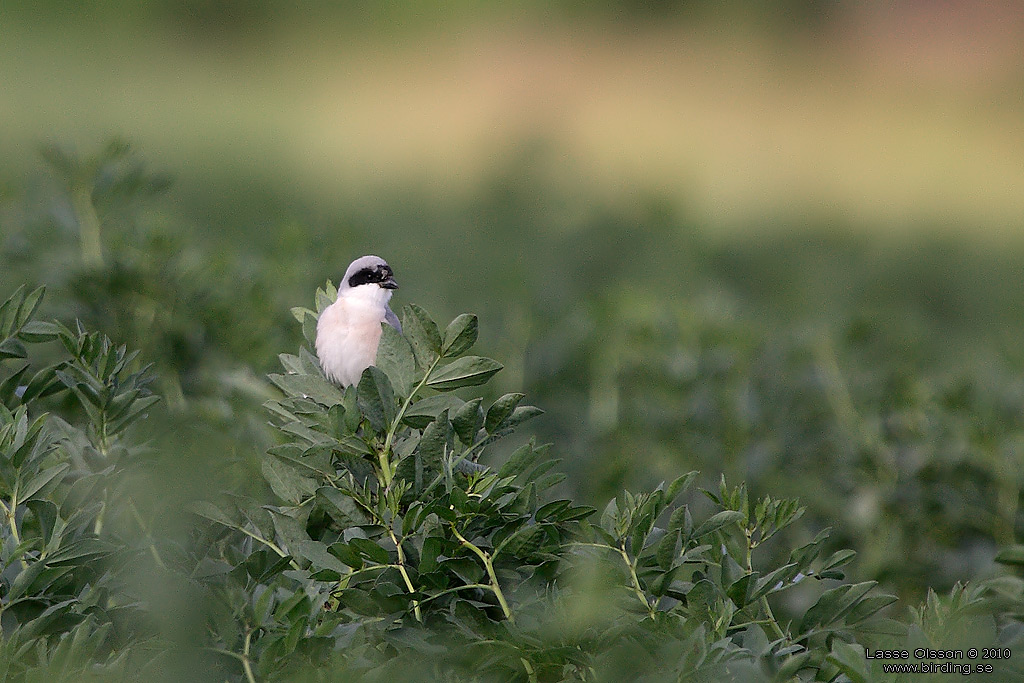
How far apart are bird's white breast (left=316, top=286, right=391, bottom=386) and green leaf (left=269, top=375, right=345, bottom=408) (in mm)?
421

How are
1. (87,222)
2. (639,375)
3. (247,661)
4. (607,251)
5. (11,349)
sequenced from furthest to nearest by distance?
(607,251) < (639,375) < (87,222) < (11,349) < (247,661)

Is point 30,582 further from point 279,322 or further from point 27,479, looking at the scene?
point 279,322

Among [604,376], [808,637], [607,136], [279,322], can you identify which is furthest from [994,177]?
[808,637]

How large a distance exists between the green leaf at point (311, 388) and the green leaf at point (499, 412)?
7.8 inches

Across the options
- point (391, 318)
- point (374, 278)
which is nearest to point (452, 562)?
point (391, 318)

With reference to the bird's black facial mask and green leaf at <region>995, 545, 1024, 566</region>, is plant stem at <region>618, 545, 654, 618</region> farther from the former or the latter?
the bird's black facial mask

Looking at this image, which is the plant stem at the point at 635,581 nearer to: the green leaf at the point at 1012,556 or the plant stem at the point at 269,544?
the plant stem at the point at 269,544

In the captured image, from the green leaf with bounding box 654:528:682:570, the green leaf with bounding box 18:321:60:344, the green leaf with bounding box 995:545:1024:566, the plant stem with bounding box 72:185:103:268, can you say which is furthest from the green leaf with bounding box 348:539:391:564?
the plant stem with bounding box 72:185:103:268

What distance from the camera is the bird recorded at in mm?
2090

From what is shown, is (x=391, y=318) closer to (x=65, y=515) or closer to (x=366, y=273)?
(x=366, y=273)

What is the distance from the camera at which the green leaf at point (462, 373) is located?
1329mm

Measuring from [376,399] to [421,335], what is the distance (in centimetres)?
9

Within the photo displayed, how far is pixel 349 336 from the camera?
2221mm

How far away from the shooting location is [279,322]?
2.89m
